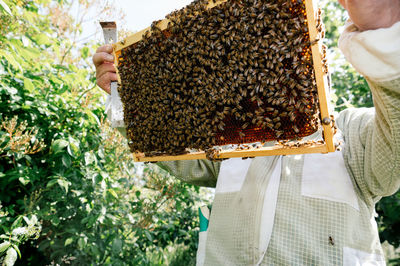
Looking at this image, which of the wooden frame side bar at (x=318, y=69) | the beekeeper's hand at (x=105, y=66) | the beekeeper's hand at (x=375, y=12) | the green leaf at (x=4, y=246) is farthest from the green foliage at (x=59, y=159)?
the beekeeper's hand at (x=375, y=12)

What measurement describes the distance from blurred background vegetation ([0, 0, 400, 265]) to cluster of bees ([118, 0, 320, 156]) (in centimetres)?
90

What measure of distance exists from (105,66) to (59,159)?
1132mm

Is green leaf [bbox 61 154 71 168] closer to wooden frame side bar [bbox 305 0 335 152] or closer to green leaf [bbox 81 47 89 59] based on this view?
green leaf [bbox 81 47 89 59]

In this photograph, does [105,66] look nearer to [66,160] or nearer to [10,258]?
[66,160]

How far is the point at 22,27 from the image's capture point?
9.15ft

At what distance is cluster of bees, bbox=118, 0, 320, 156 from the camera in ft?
5.48

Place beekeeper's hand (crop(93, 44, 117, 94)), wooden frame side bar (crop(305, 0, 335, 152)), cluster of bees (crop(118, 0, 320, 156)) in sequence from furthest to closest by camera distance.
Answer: beekeeper's hand (crop(93, 44, 117, 94)), cluster of bees (crop(118, 0, 320, 156)), wooden frame side bar (crop(305, 0, 335, 152))

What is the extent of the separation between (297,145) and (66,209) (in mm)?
2620

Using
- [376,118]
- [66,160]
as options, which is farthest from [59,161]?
[376,118]

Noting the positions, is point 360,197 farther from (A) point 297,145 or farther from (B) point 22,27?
(B) point 22,27

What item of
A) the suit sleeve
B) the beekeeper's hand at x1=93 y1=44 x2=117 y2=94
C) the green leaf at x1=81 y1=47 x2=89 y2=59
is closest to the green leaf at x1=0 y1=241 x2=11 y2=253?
the beekeeper's hand at x1=93 y1=44 x2=117 y2=94

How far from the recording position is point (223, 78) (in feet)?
6.34

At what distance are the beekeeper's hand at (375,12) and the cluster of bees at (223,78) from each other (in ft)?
0.88

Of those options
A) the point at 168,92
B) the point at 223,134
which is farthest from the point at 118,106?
the point at 223,134
